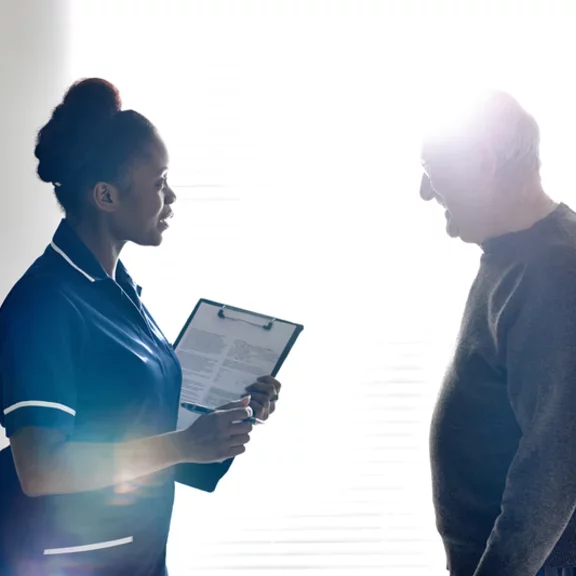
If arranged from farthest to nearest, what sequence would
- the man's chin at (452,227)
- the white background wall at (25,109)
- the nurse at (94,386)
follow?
the white background wall at (25,109) → the man's chin at (452,227) → the nurse at (94,386)

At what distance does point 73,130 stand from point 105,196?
0.41 feet

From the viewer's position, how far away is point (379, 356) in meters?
2.05

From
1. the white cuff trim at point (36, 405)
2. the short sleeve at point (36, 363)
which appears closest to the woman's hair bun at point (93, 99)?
the short sleeve at point (36, 363)

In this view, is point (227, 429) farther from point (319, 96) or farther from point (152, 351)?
point (319, 96)

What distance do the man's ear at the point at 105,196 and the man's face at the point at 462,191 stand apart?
52cm

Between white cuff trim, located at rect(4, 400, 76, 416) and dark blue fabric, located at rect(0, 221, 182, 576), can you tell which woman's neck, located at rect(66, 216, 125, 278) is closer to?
dark blue fabric, located at rect(0, 221, 182, 576)

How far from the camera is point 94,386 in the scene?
3.85 ft

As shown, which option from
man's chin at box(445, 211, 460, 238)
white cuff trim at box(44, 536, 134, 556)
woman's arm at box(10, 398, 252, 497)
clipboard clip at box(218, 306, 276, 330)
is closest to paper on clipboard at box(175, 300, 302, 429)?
clipboard clip at box(218, 306, 276, 330)

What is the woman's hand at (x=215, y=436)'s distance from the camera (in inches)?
46.3

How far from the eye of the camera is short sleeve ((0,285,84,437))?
3.57 feet

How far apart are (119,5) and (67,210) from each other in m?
0.95

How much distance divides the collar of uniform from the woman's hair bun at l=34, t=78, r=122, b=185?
93 mm

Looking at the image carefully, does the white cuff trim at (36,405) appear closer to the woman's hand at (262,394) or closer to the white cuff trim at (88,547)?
the white cuff trim at (88,547)

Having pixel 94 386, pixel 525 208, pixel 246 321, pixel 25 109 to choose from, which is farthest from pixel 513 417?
pixel 25 109
